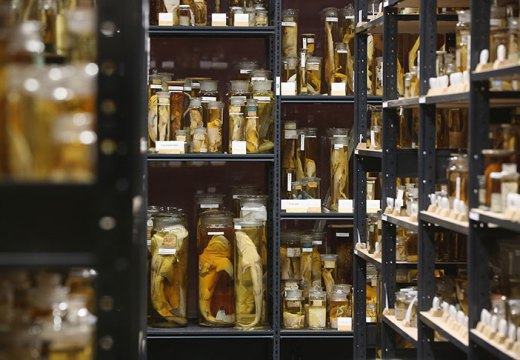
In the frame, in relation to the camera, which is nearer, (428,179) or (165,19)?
(428,179)

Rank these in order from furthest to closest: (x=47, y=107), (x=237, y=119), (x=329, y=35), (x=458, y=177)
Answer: (x=329, y=35) < (x=237, y=119) < (x=458, y=177) < (x=47, y=107)

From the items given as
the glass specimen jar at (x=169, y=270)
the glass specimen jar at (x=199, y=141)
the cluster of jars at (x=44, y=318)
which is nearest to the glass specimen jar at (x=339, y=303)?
the glass specimen jar at (x=169, y=270)

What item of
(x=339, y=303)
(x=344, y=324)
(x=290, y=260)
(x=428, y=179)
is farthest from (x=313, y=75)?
(x=428, y=179)

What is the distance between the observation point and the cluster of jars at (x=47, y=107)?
1.42 m

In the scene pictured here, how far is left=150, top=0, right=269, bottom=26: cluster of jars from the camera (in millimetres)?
5480

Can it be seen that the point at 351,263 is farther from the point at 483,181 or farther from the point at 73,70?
the point at 73,70

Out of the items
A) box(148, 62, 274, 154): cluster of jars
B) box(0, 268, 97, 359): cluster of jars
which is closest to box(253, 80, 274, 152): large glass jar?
box(148, 62, 274, 154): cluster of jars

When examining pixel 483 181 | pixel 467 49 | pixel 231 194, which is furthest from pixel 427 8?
pixel 231 194

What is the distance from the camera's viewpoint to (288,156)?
5574 millimetres

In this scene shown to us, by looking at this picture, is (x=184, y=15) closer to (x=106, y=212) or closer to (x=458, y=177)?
(x=458, y=177)

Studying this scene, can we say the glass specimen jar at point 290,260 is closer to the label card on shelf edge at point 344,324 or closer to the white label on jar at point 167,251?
the label card on shelf edge at point 344,324

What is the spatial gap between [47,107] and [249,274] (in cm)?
396

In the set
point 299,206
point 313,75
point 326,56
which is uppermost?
point 326,56

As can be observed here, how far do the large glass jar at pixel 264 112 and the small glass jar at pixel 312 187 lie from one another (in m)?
0.29
